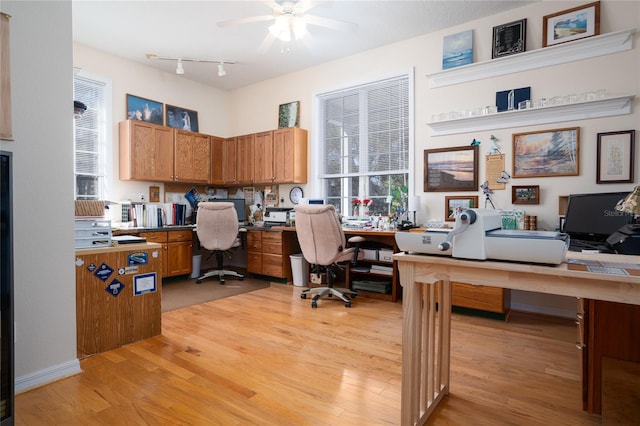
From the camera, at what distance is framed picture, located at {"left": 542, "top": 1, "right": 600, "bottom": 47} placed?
10.6ft

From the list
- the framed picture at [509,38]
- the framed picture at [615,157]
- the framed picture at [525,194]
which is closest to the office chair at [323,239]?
the framed picture at [525,194]

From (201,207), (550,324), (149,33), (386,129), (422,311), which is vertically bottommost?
(550,324)

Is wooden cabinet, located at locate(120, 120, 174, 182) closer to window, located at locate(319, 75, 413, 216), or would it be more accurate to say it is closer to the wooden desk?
window, located at locate(319, 75, 413, 216)

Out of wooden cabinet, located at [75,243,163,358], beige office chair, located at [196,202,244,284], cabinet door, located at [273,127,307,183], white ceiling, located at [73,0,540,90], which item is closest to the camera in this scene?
wooden cabinet, located at [75,243,163,358]

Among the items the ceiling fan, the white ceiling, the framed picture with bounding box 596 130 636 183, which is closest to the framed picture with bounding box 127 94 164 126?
the white ceiling

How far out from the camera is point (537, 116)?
3.49 m

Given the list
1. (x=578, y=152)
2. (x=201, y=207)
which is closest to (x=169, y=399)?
(x=201, y=207)

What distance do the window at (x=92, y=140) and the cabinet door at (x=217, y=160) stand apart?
1.54 meters

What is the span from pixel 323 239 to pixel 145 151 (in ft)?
9.88

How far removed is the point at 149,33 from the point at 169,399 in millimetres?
4160

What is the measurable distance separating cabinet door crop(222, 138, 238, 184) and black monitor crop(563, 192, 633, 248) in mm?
4647

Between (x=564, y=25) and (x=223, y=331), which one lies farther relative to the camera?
(x=564, y=25)

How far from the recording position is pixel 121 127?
4.79 m

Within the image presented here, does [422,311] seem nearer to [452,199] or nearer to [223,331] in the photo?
[223,331]
